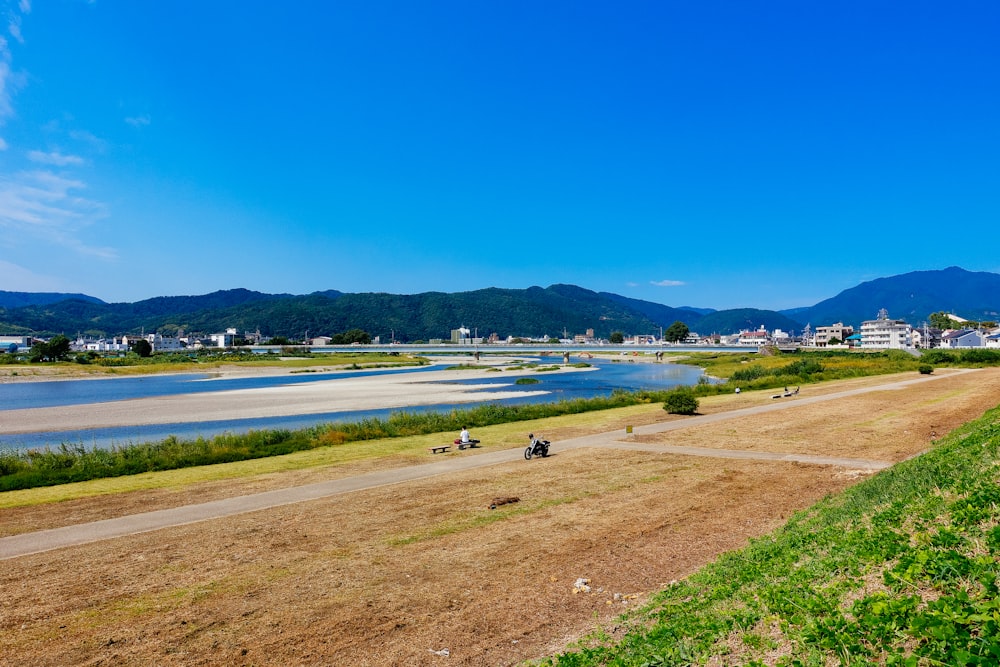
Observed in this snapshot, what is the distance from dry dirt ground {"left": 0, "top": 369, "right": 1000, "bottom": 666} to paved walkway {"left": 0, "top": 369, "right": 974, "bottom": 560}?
0.75 metres

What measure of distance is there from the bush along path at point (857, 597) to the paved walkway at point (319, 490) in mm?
11203

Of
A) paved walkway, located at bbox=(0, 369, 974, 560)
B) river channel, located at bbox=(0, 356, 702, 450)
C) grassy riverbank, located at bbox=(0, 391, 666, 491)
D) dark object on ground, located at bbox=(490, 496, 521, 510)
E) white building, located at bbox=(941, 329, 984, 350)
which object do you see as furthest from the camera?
white building, located at bbox=(941, 329, 984, 350)

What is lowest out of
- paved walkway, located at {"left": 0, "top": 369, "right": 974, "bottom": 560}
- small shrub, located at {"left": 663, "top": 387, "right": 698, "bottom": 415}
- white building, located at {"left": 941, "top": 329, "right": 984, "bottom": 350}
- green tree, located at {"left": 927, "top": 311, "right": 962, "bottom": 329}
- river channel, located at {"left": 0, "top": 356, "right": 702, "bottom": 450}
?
river channel, located at {"left": 0, "top": 356, "right": 702, "bottom": 450}

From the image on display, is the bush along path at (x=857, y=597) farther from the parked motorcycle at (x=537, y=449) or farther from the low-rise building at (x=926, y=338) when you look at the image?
the low-rise building at (x=926, y=338)

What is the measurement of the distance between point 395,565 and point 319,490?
23.5 ft

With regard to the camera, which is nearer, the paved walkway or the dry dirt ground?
the dry dirt ground

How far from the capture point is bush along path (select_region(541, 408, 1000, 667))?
4.75m

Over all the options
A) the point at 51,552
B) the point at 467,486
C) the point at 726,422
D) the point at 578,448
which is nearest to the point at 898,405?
the point at 726,422

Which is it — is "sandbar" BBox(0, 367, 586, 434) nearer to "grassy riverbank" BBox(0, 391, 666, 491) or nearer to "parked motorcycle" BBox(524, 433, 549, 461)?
"grassy riverbank" BBox(0, 391, 666, 491)

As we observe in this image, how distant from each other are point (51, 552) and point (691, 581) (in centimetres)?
1300

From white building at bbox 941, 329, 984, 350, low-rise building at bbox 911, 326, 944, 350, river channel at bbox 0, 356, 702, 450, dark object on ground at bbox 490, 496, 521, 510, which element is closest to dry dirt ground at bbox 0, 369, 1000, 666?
dark object on ground at bbox 490, 496, 521, 510

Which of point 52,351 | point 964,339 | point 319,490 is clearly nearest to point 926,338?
point 964,339

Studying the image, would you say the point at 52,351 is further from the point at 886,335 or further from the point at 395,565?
the point at 886,335

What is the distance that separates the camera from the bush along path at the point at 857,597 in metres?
4.75
